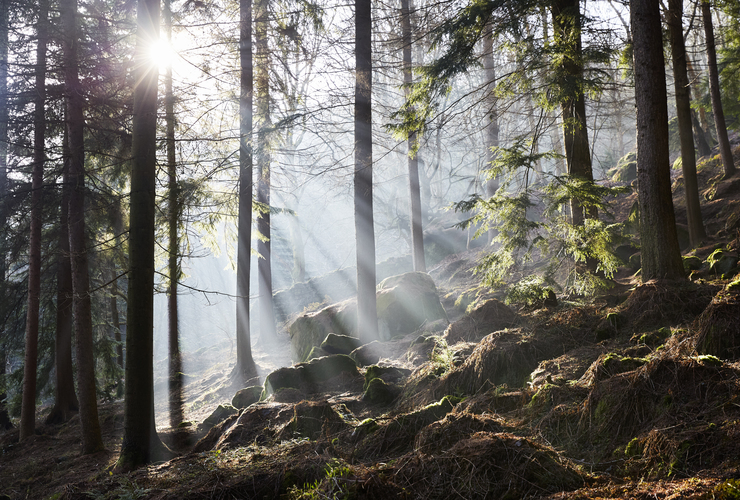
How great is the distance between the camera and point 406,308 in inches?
464

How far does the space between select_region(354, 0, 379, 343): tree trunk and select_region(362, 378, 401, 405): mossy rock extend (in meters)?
4.16

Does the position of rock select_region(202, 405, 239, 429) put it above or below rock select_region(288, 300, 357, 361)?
below

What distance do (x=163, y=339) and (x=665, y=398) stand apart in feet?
147

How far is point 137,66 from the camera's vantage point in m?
6.07

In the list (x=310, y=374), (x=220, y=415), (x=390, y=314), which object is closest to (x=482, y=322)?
(x=310, y=374)

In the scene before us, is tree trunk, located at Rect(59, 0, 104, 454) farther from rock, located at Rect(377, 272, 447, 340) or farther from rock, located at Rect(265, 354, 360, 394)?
rock, located at Rect(377, 272, 447, 340)

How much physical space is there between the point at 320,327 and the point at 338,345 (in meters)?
3.09

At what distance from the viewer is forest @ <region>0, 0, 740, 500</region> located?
3.14 meters

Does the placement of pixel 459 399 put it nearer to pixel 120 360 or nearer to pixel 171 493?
pixel 171 493

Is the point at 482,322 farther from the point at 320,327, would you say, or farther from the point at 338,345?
the point at 320,327

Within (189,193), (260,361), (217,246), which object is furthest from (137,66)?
(260,361)

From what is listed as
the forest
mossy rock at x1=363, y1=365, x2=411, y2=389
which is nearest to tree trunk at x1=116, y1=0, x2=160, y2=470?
the forest

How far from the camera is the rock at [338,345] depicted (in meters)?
9.36

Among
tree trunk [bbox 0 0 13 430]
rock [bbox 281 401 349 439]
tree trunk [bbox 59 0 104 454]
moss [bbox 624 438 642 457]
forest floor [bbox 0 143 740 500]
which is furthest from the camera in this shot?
tree trunk [bbox 0 0 13 430]
